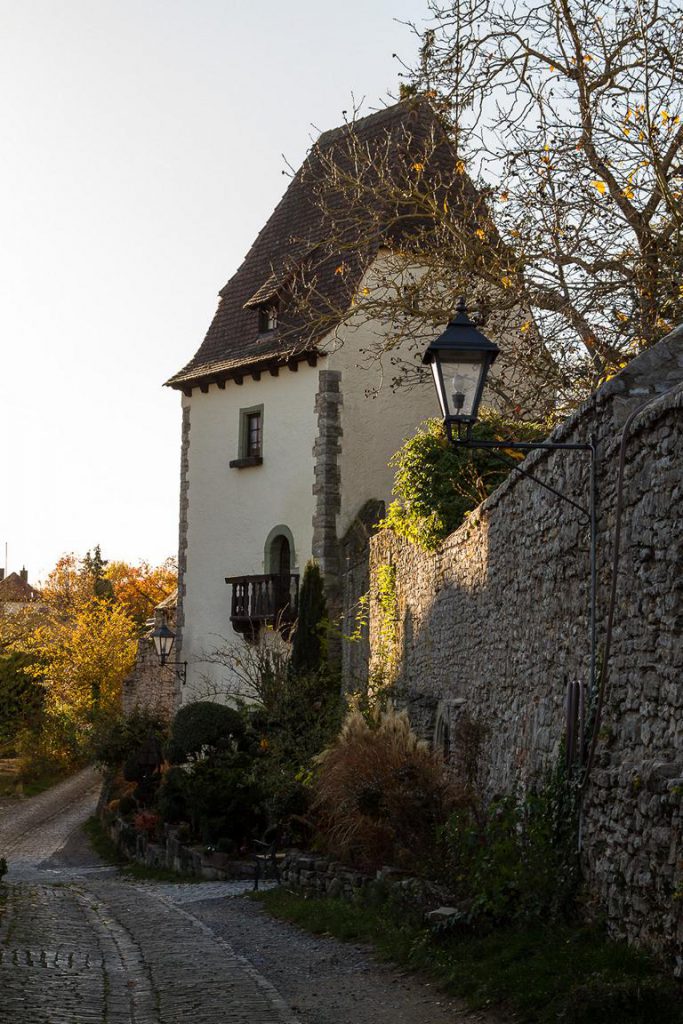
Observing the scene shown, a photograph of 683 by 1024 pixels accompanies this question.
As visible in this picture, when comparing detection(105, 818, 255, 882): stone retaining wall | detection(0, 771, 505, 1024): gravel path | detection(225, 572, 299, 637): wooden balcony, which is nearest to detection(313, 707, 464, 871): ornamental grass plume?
detection(0, 771, 505, 1024): gravel path

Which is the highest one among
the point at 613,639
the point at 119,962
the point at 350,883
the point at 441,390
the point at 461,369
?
the point at 461,369

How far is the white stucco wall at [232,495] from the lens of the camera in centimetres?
2538

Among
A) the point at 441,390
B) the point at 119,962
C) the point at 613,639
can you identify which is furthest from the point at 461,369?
the point at 119,962

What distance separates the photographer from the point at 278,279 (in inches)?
1056

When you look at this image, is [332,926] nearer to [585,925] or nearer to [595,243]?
[585,925]

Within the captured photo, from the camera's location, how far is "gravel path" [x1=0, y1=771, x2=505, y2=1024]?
7094 millimetres

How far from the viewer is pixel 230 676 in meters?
26.8

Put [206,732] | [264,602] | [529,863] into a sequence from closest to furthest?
[529,863] < [206,732] < [264,602]

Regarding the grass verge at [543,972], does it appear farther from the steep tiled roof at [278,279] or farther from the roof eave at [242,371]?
the steep tiled roof at [278,279]

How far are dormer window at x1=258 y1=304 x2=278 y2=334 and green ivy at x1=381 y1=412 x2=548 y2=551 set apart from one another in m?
11.3

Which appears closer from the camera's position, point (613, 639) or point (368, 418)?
point (613, 639)

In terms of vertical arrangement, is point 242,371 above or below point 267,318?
below

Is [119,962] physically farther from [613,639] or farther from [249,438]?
[249,438]

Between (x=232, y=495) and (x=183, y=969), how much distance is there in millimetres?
19097
